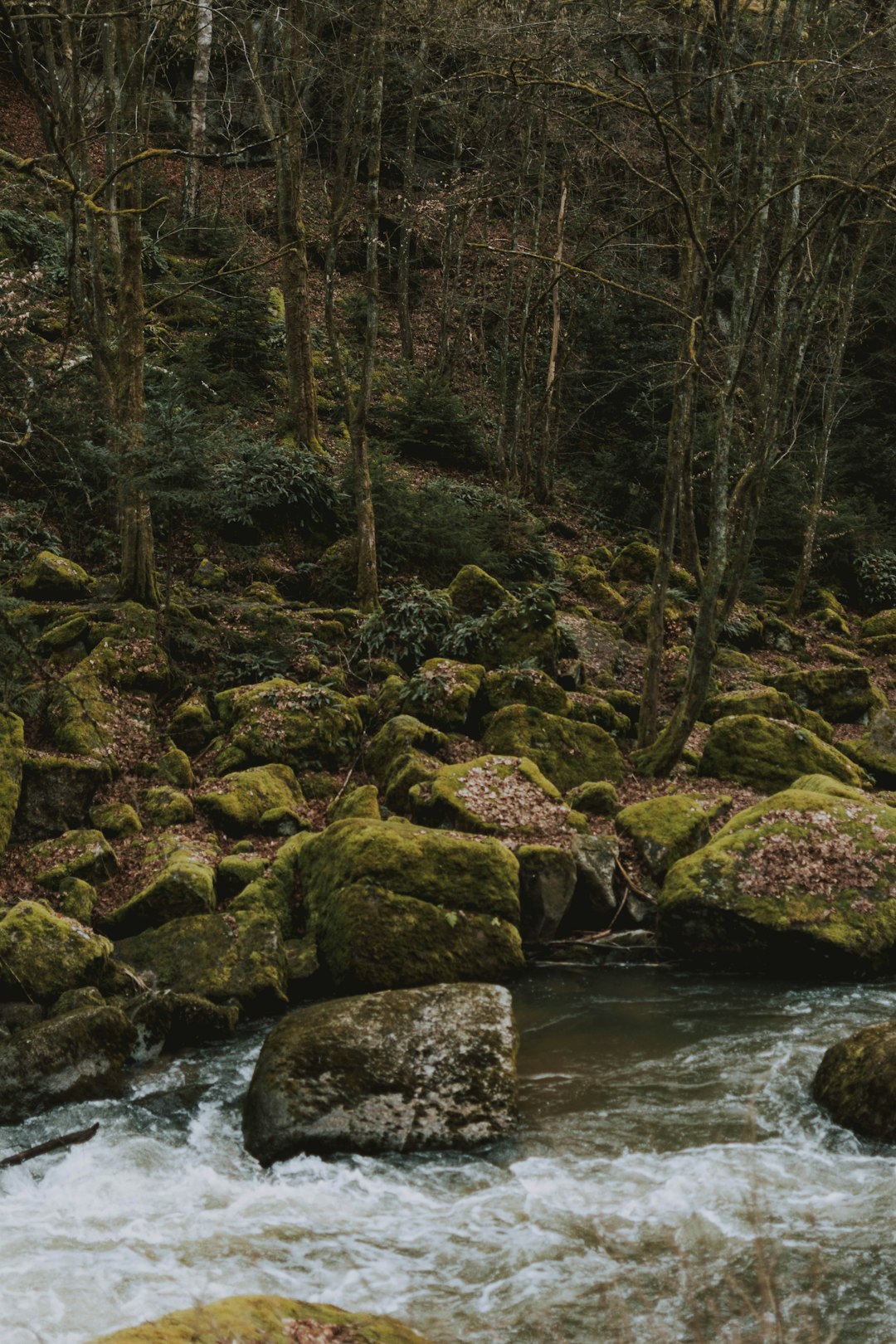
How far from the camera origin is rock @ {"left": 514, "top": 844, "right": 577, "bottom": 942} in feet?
29.0

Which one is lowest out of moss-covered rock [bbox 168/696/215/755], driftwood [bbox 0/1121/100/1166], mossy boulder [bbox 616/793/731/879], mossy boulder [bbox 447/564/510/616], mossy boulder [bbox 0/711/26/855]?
driftwood [bbox 0/1121/100/1166]

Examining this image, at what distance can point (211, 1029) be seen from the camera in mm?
7367

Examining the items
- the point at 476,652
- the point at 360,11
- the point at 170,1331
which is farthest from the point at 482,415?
the point at 170,1331

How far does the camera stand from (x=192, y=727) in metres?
11.1

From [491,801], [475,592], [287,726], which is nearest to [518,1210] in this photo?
[491,801]

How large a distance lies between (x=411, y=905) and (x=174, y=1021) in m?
1.98

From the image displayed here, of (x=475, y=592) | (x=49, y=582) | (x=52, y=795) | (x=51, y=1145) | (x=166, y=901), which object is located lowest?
(x=51, y=1145)

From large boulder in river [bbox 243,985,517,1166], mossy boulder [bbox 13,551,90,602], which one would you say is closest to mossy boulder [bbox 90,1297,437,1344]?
large boulder in river [bbox 243,985,517,1166]

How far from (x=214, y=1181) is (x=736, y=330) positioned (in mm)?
8984

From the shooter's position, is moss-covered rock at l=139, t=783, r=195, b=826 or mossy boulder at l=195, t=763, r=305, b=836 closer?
moss-covered rock at l=139, t=783, r=195, b=826

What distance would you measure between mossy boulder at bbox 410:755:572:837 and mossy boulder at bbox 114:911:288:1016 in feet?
7.27

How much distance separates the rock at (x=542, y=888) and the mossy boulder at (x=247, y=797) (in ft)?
8.33

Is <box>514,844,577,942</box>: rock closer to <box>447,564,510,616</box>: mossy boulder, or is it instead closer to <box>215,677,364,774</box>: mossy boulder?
<box>215,677,364,774</box>: mossy boulder

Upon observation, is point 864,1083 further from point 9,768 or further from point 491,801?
point 9,768
